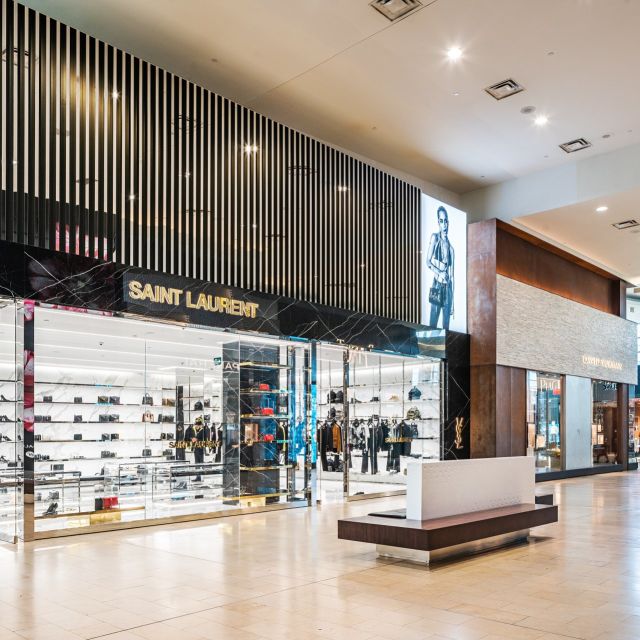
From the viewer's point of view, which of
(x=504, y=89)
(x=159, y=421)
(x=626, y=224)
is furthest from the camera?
(x=626, y=224)

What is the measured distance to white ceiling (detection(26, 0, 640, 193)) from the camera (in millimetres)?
8992

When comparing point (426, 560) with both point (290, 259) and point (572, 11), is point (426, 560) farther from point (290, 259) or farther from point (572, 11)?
point (572, 11)

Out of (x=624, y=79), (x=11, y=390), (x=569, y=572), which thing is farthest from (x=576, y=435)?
(x=11, y=390)

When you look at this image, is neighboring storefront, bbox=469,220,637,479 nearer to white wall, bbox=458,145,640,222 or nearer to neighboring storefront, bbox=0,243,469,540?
white wall, bbox=458,145,640,222

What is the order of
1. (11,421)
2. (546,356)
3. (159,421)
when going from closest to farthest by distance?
(11,421) → (159,421) → (546,356)

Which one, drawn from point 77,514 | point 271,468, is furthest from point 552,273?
point 77,514

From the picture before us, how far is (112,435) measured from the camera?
9.25 metres

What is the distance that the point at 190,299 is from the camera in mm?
9367

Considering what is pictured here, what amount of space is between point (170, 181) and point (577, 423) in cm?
1269

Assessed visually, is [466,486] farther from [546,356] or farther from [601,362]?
[601,362]

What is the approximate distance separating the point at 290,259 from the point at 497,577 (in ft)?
21.6

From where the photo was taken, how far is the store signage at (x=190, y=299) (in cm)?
877

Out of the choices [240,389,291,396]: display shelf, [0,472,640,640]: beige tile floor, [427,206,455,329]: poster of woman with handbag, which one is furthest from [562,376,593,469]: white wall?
[0,472,640,640]: beige tile floor

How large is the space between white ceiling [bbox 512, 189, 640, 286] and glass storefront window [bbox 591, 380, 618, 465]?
132 inches
